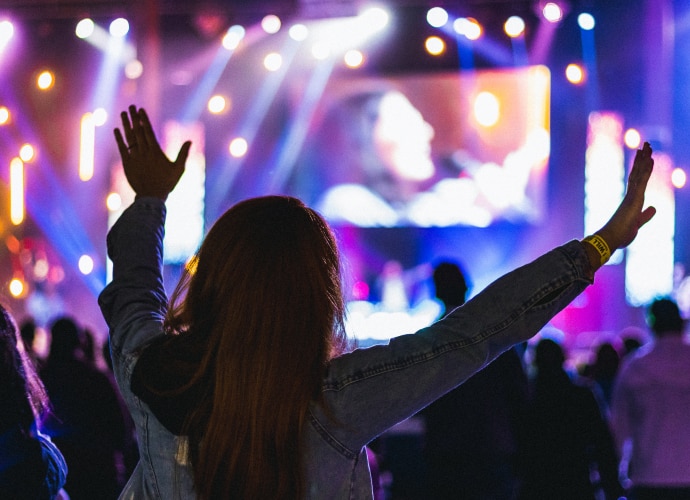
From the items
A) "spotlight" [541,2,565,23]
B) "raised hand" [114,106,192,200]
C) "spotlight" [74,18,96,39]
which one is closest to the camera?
"raised hand" [114,106,192,200]

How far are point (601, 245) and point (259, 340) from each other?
477mm

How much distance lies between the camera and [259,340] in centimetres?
106

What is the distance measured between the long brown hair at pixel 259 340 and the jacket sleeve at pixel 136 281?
0.06 metres

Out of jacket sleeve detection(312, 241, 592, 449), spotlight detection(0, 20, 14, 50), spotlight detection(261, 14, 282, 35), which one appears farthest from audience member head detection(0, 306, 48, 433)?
spotlight detection(0, 20, 14, 50)

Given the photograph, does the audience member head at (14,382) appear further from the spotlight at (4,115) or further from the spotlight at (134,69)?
the spotlight at (4,115)

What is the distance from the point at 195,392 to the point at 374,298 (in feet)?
29.5

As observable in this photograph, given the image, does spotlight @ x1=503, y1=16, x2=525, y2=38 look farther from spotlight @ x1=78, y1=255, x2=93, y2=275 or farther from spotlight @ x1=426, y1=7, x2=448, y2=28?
spotlight @ x1=78, y1=255, x2=93, y2=275

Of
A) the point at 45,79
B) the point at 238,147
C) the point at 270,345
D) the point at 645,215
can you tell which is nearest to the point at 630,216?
the point at 645,215

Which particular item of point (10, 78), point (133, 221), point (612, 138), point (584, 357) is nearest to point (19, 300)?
point (10, 78)

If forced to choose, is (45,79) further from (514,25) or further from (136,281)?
(136,281)

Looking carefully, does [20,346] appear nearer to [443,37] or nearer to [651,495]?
[651,495]

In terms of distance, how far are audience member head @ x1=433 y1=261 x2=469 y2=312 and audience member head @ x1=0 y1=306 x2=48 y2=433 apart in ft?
6.55

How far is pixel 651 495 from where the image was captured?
337 cm

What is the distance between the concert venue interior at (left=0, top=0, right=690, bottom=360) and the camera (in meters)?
9.81
